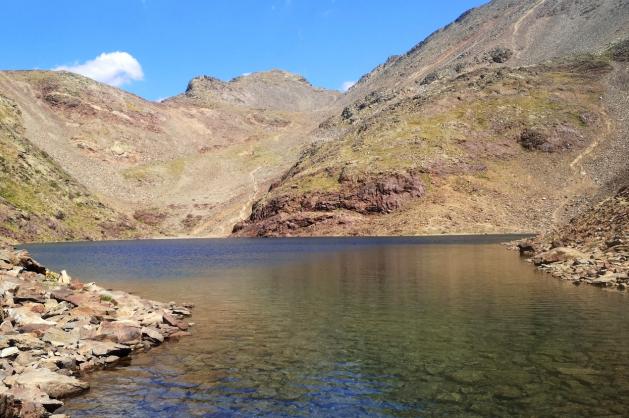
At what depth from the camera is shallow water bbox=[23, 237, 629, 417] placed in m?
16.5

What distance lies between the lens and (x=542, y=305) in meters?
31.8

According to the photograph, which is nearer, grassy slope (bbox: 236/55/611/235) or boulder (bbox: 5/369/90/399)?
boulder (bbox: 5/369/90/399)

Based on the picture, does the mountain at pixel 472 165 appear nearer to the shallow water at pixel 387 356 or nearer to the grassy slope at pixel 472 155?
the grassy slope at pixel 472 155

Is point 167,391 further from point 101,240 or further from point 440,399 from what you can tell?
point 101,240

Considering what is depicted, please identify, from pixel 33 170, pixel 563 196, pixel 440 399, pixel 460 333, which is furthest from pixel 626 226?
pixel 33 170

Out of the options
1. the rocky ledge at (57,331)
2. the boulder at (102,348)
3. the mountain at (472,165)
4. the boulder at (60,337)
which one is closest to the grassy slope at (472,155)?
the mountain at (472,165)

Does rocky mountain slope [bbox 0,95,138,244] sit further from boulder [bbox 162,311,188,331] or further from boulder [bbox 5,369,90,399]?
boulder [bbox 5,369,90,399]

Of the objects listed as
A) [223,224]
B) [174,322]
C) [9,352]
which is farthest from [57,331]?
[223,224]

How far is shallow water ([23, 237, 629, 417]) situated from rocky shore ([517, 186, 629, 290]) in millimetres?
3195

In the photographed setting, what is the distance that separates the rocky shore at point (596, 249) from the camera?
134ft

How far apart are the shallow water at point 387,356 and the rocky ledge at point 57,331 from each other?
3.44 feet

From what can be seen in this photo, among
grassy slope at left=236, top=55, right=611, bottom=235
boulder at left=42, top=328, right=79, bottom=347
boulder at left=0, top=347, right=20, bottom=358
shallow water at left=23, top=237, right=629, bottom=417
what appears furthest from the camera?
grassy slope at left=236, top=55, right=611, bottom=235

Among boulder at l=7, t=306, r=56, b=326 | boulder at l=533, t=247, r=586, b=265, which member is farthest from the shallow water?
boulder at l=533, t=247, r=586, b=265

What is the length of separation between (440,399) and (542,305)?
59.6ft
